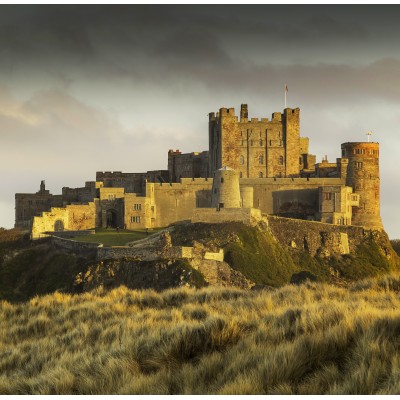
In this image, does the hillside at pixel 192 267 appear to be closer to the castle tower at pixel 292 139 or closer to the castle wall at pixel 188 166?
the castle tower at pixel 292 139

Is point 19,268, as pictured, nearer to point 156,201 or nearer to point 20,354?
point 156,201

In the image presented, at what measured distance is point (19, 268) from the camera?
54531mm

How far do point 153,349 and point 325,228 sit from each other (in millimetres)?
48369

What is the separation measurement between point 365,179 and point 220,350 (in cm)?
5358

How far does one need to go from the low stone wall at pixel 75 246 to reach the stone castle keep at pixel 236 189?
13.4ft

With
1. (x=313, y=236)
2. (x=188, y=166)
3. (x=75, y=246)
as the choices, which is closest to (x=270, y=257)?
(x=313, y=236)

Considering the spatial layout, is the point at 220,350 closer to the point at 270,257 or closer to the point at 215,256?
the point at 215,256

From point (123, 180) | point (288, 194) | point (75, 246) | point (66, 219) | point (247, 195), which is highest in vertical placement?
point (123, 180)

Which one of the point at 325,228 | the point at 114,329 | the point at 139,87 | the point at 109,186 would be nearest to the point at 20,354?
the point at 114,329

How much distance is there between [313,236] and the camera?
188 feet

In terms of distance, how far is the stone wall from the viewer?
185 ft

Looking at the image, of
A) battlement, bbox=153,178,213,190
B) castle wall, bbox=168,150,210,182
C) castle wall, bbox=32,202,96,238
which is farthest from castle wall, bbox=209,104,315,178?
castle wall, bbox=32,202,96,238

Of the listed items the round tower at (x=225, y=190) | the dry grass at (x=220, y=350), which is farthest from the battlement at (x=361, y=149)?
the dry grass at (x=220, y=350)
